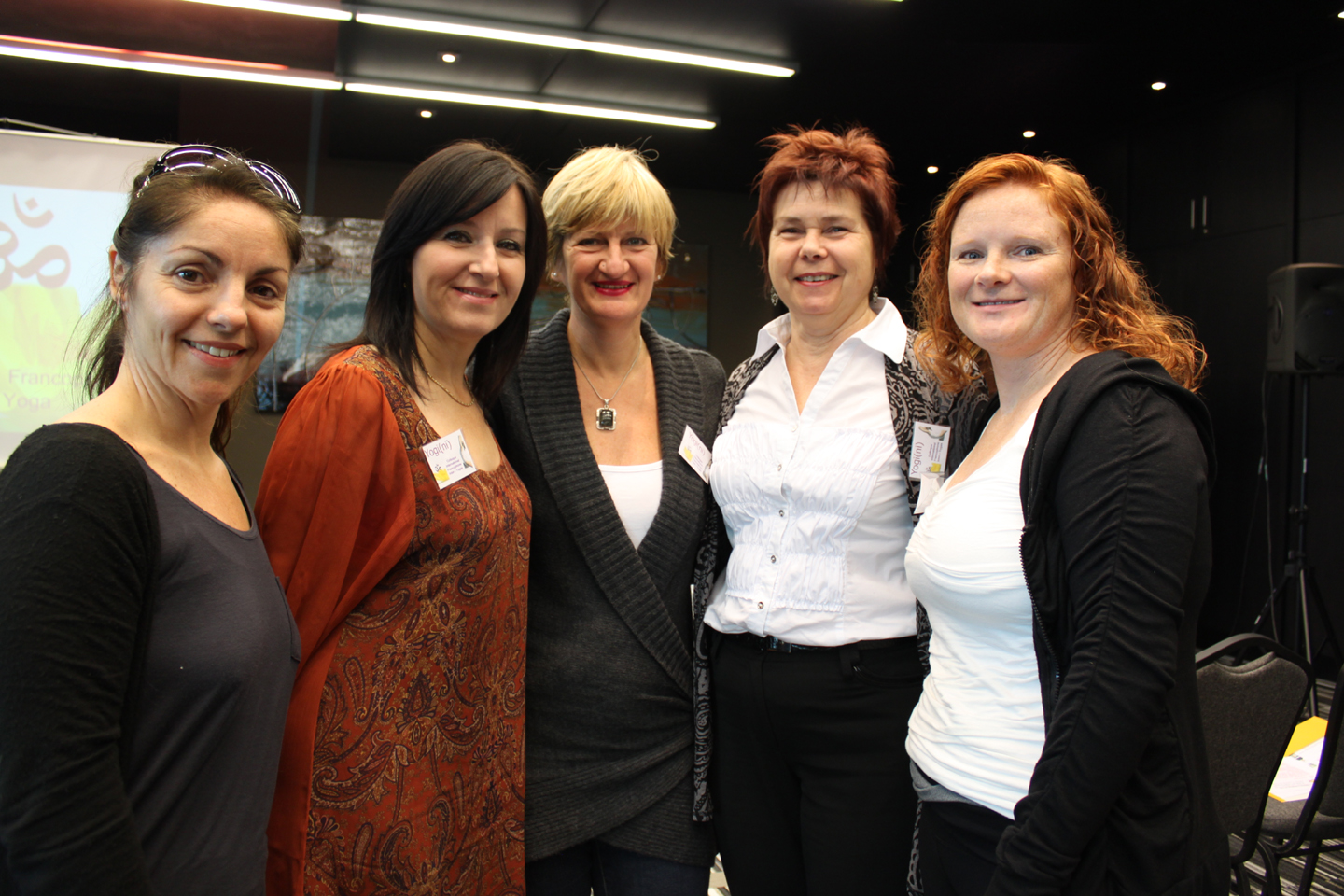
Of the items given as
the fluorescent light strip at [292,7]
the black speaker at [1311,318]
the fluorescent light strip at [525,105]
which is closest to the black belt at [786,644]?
the fluorescent light strip at [292,7]

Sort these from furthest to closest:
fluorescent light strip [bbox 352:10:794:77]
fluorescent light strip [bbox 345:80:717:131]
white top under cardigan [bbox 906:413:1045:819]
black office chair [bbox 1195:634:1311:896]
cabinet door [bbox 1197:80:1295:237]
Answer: fluorescent light strip [bbox 345:80:717:131], cabinet door [bbox 1197:80:1295:237], fluorescent light strip [bbox 352:10:794:77], black office chair [bbox 1195:634:1311:896], white top under cardigan [bbox 906:413:1045:819]

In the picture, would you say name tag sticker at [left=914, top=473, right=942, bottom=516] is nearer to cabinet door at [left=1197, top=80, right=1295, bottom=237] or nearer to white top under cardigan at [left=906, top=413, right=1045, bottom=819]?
white top under cardigan at [left=906, top=413, right=1045, bottom=819]

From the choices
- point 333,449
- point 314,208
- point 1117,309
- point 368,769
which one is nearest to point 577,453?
point 333,449

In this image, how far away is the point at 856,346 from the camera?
6.01ft

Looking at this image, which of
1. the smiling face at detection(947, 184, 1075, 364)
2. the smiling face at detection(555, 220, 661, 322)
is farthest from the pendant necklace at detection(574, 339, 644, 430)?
the smiling face at detection(947, 184, 1075, 364)

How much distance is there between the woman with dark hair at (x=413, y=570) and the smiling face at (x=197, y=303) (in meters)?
0.26

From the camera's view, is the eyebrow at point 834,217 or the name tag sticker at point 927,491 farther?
the eyebrow at point 834,217

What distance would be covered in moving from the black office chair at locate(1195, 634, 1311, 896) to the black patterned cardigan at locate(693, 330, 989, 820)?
3.04 ft

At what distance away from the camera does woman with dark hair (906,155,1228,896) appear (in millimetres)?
1093

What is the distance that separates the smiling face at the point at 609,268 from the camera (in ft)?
6.04

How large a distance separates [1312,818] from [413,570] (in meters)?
2.30

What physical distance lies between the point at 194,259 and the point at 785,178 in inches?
48.0

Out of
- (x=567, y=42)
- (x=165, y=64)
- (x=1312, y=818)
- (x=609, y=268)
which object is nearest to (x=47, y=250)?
(x=165, y=64)

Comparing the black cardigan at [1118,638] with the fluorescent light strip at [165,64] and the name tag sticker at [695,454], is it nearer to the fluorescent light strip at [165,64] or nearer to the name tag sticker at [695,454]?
the name tag sticker at [695,454]
